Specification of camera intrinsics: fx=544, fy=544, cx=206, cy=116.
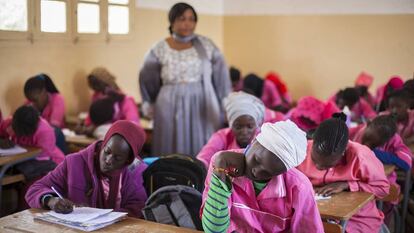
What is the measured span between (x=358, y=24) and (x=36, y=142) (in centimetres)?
431

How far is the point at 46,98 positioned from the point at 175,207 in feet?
9.21

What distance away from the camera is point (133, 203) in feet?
8.59

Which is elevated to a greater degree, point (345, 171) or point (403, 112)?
point (403, 112)

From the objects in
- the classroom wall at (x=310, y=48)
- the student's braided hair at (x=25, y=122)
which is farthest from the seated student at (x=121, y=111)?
the classroom wall at (x=310, y=48)

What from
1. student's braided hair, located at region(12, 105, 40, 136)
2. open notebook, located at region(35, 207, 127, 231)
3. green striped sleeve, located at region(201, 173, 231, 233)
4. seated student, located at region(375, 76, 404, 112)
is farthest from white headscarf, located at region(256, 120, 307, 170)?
seated student, located at region(375, 76, 404, 112)

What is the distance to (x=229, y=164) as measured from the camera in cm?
194

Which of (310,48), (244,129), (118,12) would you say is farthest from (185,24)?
(310,48)

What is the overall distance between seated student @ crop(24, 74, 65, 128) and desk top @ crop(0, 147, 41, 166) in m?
0.84

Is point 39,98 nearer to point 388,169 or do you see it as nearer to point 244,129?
point 244,129

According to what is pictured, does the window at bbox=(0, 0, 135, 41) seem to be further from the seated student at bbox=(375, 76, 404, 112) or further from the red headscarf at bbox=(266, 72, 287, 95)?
the red headscarf at bbox=(266, 72, 287, 95)

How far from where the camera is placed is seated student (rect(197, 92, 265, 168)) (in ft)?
10.8

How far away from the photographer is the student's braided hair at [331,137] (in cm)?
260

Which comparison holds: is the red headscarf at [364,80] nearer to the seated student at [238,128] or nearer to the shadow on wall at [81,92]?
the shadow on wall at [81,92]

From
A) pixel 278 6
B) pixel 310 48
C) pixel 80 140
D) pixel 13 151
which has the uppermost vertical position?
pixel 278 6
